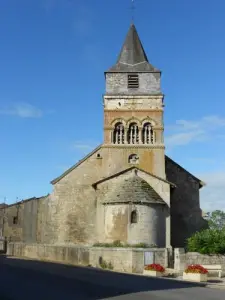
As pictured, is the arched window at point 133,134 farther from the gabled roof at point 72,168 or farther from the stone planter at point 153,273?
the stone planter at point 153,273

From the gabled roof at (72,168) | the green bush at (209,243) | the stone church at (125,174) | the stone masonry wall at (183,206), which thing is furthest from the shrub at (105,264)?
the gabled roof at (72,168)

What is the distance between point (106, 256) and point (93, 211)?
7286 millimetres

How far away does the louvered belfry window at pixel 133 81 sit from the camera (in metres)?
32.8

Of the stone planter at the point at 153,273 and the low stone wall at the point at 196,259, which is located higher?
the low stone wall at the point at 196,259

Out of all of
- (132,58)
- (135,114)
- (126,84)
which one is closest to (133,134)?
(135,114)

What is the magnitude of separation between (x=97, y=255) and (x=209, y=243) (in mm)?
7443

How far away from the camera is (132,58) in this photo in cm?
3403

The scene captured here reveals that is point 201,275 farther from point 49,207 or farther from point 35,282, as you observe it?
point 49,207

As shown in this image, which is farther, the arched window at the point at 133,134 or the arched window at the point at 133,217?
the arched window at the point at 133,134

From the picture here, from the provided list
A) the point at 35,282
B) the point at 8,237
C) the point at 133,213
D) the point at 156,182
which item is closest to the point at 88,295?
the point at 35,282

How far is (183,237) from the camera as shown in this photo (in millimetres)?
32844

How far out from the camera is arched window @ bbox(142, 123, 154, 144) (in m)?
31.7

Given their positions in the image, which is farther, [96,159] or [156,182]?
[96,159]

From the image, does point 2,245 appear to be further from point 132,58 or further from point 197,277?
point 197,277
